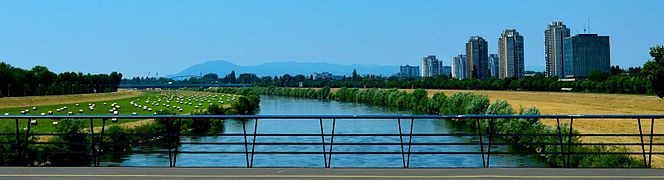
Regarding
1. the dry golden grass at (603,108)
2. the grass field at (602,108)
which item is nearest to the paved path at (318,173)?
the dry golden grass at (603,108)

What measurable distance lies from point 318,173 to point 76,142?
7639 millimetres

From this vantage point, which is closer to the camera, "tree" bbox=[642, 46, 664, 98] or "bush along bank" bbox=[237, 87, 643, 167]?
"bush along bank" bbox=[237, 87, 643, 167]

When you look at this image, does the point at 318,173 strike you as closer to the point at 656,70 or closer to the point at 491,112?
the point at 656,70

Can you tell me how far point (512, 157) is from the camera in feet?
124

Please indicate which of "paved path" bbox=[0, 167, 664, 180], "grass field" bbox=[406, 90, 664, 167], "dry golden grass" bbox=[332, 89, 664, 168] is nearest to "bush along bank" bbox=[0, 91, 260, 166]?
"paved path" bbox=[0, 167, 664, 180]

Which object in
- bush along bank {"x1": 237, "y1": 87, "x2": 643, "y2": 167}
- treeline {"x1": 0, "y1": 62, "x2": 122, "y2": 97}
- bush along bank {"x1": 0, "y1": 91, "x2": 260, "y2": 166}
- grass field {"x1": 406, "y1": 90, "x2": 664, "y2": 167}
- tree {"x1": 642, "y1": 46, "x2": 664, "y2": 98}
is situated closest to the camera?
bush along bank {"x1": 0, "y1": 91, "x2": 260, "y2": 166}

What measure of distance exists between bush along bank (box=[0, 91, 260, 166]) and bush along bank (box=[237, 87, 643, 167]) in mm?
8609

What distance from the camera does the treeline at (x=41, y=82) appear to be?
104 meters

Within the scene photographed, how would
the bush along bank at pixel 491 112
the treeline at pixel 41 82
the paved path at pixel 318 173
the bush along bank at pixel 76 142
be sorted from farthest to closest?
the treeline at pixel 41 82
the bush along bank at pixel 491 112
the bush along bank at pixel 76 142
the paved path at pixel 318 173

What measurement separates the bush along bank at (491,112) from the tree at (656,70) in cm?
865

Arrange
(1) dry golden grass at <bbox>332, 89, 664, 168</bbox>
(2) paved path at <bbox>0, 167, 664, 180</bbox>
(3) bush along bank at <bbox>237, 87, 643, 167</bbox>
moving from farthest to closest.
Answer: (1) dry golden grass at <bbox>332, 89, 664, 168</bbox> < (3) bush along bank at <bbox>237, 87, 643, 167</bbox> < (2) paved path at <bbox>0, 167, 664, 180</bbox>

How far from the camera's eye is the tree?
50562 millimetres

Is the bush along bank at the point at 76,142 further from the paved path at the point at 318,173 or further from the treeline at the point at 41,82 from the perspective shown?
the treeline at the point at 41,82

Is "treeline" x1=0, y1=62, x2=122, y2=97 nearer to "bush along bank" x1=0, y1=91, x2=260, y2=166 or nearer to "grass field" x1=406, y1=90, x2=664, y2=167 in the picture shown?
"bush along bank" x1=0, y1=91, x2=260, y2=166
